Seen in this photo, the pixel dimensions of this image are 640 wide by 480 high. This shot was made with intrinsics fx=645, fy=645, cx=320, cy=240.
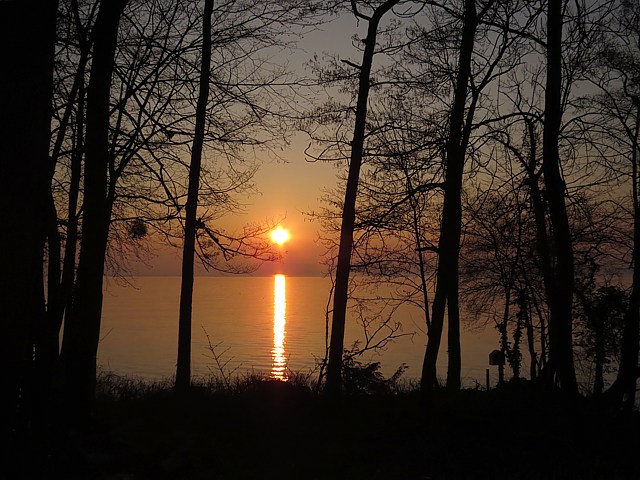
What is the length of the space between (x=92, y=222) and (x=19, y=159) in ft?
11.6

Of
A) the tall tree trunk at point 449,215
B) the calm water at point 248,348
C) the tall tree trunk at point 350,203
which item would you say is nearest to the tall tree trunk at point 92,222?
the tall tree trunk at point 449,215

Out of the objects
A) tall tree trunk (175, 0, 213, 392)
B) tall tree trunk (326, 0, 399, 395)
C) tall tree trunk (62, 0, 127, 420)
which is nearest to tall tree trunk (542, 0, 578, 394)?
tall tree trunk (326, 0, 399, 395)

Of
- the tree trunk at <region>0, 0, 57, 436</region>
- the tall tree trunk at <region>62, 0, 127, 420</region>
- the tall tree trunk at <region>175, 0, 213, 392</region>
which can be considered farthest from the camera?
the tall tree trunk at <region>175, 0, 213, 392</region>

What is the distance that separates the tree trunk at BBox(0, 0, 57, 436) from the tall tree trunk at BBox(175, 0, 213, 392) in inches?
322

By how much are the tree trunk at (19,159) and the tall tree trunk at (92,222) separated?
3163 millimetres

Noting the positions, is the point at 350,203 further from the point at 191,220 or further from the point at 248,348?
the point at 248,348

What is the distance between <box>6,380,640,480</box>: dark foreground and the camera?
7699mm

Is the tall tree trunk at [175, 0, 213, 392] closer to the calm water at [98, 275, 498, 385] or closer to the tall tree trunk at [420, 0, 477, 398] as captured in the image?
the tall tree trunk at [420, 0, 477, 398]

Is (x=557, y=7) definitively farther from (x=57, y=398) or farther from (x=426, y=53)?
(x=57, y=398)

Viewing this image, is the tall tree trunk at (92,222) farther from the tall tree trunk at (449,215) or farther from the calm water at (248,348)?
the calm water at (248,348)

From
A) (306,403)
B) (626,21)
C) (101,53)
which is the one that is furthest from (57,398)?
(626,21)

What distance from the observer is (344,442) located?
30.3 feet

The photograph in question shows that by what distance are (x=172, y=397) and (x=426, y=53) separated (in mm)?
9912

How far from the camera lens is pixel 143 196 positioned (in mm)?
15789
